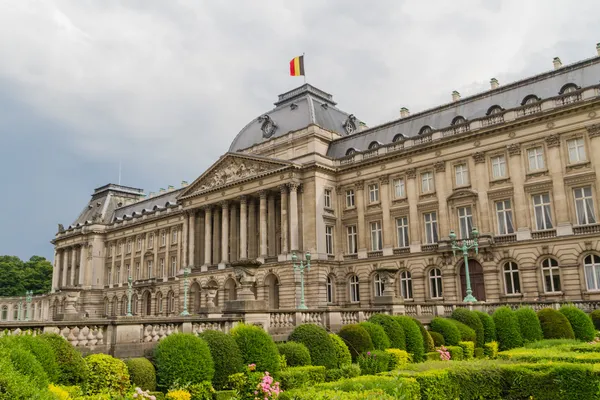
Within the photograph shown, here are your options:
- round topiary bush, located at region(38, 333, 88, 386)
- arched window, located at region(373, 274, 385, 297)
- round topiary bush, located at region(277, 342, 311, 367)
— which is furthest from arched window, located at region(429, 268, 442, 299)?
round topiary bush, located at region(38, 333, 88, 386)

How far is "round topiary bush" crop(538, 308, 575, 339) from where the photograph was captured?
83.9ft

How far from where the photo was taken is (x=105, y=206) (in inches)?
3521

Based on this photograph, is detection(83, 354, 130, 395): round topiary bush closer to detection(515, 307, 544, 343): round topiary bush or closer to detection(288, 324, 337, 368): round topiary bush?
detection(288, 324, 337, 368): round topiary bush

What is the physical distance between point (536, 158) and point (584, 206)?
502 cm

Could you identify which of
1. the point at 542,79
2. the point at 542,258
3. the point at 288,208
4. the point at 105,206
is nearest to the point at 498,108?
the point at 542,79

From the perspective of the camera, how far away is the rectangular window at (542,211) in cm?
3847

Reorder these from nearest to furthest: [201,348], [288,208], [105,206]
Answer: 1. [201,348]
2. [288,208]
3. [105,206]

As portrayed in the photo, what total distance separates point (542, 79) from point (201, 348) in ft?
123

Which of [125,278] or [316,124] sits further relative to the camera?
[125,278]

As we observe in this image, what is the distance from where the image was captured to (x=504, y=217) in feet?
134

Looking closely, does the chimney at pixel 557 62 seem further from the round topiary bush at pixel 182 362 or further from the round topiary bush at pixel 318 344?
the round topiary bush at pixel 182 362

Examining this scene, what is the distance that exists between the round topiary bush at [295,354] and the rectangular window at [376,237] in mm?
31938

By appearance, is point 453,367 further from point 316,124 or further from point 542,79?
point 316,124

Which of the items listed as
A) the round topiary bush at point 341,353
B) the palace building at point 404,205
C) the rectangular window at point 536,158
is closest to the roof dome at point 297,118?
the palace building at point 404,205
